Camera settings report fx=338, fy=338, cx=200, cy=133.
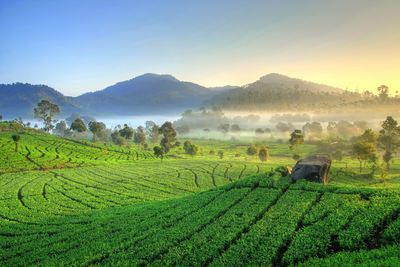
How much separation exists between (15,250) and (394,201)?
40.1 meters

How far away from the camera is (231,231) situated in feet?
103

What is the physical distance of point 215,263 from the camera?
25.6m

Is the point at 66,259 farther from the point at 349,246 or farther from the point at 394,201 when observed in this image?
the point at 394,201

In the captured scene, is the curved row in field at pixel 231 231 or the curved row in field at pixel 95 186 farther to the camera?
the curved row in field at pixel 95 186

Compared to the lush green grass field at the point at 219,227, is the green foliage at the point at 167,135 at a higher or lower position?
higher

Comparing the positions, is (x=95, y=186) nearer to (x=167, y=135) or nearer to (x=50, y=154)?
(x=50, y=154)

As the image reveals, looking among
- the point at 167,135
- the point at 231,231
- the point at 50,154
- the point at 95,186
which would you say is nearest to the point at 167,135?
the point at 167,135

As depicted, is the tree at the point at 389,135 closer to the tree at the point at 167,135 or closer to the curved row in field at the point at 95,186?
the curved row in field at the point at 95,186

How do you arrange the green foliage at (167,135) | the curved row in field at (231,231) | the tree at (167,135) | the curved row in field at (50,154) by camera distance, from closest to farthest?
the curved row in field at (231,231), the curved row in field at (50,154), the tree at (167,135), the green foliage at (167,135)

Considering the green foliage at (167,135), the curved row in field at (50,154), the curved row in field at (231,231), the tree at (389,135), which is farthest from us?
the green foliage at (167,135)

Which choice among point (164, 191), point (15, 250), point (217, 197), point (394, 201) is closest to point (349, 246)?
point (394, 201)

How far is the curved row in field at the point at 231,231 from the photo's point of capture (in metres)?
25.7

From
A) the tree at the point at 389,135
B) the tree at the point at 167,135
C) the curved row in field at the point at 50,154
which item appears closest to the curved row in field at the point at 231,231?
the curved row in field at the point at 50,154

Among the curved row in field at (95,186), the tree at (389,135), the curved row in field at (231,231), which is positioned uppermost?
the tree at (389,135)
